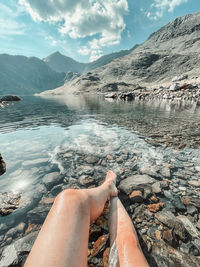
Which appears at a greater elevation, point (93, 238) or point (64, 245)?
point (64, 245)

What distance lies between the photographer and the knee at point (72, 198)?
1867mm

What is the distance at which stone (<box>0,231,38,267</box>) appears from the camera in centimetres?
206

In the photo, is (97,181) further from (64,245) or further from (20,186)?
(64,245)

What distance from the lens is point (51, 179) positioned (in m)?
4.29

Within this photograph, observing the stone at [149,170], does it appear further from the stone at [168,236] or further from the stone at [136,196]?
the stone at [168,236]

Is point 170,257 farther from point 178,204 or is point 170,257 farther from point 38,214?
point 38,214

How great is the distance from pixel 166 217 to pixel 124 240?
1.44m

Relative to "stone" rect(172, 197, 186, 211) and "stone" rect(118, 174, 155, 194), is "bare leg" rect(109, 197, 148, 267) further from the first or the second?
"stone" rect(172, 197, 186, 211)

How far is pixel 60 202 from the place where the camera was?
1.86m

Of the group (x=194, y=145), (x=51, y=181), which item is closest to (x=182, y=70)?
(x=194, y=145)

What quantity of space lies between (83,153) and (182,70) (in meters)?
→ 110

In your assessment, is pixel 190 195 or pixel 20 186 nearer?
pixel 190 195

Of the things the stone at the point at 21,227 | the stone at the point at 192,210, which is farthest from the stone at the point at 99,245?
the stone at the point at 192,210

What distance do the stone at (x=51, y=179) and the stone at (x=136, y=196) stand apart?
7.41 ft
